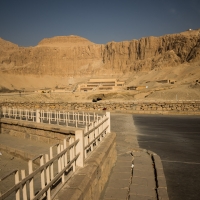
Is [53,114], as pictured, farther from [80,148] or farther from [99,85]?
[99,85]

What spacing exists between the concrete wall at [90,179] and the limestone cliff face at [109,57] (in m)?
89.2

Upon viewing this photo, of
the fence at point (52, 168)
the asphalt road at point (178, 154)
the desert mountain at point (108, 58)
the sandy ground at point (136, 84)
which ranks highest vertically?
the desert mountain at point (108, 58)

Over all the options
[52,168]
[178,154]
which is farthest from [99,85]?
[52,168]

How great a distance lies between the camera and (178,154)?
6.84 m

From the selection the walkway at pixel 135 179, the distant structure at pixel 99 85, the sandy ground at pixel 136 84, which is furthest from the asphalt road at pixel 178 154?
the distant structure at pixel 99 85

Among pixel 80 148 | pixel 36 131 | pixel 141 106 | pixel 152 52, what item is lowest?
pixel 36 131

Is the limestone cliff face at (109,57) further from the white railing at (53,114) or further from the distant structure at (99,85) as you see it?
the white railing at (53,114)

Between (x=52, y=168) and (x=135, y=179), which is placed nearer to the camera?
(x=52, y=168)

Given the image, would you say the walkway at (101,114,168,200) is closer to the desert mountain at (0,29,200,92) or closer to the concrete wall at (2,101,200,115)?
the concrete wall at (2,101,200,115)

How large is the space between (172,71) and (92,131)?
8138 centimetres

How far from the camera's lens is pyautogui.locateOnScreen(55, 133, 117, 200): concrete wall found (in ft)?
9.62

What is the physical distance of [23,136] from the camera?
33.0ft

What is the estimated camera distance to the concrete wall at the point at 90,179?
293cm

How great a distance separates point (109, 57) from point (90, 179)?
13354 centimetres
